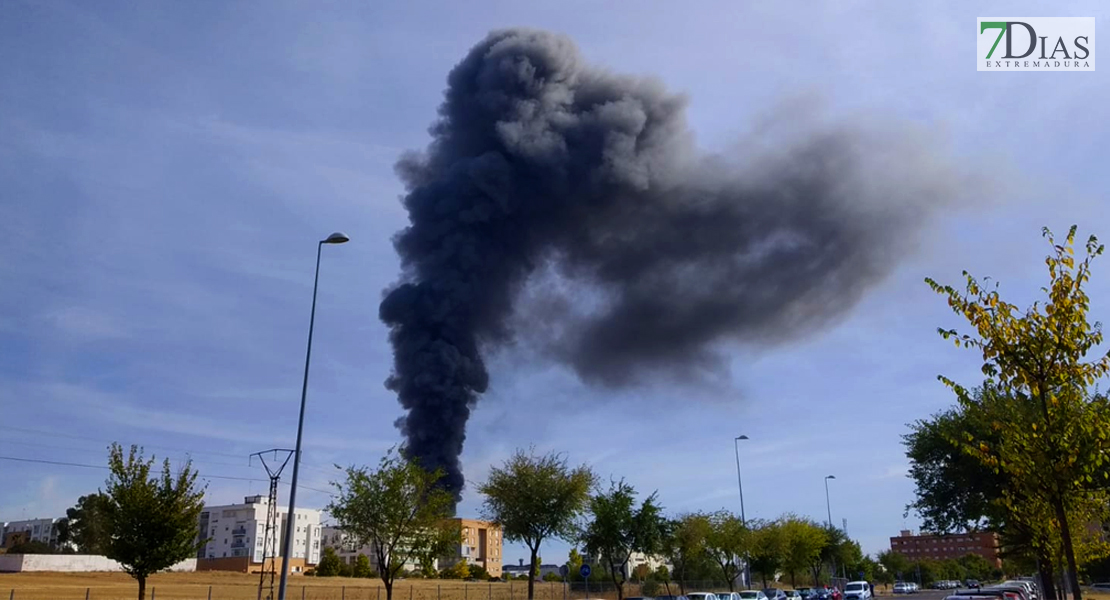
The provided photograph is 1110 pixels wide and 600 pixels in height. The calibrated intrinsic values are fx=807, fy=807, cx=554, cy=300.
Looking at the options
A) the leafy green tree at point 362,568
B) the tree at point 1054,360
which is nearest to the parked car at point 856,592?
the leafy green tree at point 362,568

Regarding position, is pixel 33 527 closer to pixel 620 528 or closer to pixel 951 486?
pixel 620 528

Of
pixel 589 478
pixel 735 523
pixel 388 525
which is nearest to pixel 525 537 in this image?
pixel 589 478

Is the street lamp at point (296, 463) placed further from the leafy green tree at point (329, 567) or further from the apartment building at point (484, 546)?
the apartment building at point (484, 546)

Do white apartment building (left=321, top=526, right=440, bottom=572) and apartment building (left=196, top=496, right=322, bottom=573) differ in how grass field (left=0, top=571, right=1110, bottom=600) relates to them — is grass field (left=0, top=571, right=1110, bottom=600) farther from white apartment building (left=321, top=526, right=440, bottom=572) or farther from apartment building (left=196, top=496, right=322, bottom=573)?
apartment building (left=196, top=496, right=322, bottom=573)

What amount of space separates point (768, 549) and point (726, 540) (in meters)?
9.04

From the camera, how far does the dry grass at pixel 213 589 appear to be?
3816 cm

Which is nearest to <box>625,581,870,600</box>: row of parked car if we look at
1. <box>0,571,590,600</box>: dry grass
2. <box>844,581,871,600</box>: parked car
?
<box>844,581,871,600</box>: parked car

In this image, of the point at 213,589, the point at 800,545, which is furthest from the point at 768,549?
the point at 213,589

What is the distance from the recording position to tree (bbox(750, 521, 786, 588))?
64.3m

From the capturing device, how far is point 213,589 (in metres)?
45.7

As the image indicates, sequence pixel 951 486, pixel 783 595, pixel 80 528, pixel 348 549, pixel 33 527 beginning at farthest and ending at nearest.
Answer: pixel 33 527 < pixel 80 528 < pixel 348 549 < pixel 783 595 < pixel 951 486

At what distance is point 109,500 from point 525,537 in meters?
20.6

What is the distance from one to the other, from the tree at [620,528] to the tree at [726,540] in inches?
518

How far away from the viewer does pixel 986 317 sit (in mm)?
10484
